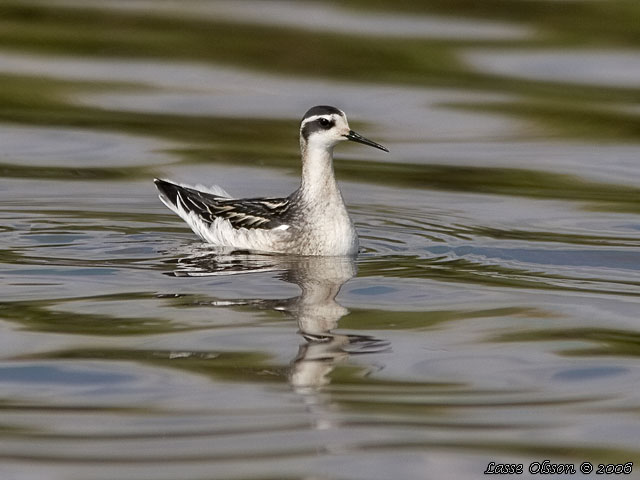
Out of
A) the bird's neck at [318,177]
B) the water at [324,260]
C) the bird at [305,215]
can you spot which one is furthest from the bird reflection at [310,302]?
the bird's neck at [318,177]

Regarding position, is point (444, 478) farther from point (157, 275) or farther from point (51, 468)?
point (157, 275)

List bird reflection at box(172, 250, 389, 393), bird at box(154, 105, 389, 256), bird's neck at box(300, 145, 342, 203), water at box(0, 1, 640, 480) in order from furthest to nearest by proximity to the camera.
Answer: bird's neck at box(300, 145, 342, 203)
bird at box(154, 105, 389, 256)
bird reflection at box(172, 250, 389, 393)
water at box(0, 1, 640, 480)

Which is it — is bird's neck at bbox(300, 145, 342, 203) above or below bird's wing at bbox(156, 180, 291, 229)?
above

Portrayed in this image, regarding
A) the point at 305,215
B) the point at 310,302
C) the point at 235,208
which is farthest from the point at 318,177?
the point at 310,302

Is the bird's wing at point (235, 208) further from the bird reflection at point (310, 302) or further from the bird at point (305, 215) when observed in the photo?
the bird reflection at point (310, 302)

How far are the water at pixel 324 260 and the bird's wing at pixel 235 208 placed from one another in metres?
0.40

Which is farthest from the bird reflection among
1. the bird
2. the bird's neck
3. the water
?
the bird's neck

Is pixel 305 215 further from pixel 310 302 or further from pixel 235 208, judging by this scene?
pixel 310 302

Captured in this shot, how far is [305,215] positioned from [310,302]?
90.3 inches

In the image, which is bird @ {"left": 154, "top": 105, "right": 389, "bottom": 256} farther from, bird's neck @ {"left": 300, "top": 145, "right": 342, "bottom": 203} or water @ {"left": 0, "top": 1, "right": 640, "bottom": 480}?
water @ {"left": 0, "top": 1, "right": 640, "bottom": 480}

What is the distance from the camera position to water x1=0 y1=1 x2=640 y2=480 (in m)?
8.50

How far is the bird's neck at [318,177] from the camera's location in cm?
1386

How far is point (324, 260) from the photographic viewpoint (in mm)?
13383

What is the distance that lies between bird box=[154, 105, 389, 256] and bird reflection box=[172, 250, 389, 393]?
0.16 meters
